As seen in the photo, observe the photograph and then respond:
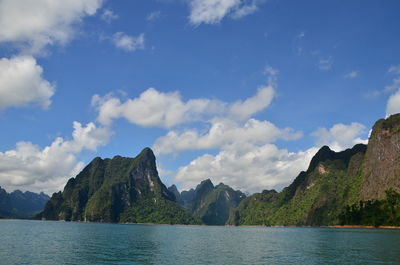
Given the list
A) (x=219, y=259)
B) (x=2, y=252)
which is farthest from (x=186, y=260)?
(x=2, y=252)

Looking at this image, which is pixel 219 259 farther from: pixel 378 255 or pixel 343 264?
pixel 378 255

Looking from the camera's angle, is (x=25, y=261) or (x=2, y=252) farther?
(x=2, y=252)

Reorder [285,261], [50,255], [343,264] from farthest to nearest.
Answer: [50,255] < [285,261] < [343,264]

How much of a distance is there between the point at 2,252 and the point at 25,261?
13516 millimetres

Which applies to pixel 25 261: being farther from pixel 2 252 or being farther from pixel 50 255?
pixel 2 252

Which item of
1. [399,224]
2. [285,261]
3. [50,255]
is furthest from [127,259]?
[399,224]

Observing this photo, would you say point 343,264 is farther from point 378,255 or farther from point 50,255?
point 50,255

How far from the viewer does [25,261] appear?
5312 cm

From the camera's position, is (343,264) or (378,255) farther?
(378,255)

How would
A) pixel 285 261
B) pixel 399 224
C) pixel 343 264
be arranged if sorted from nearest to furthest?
pixel 343 264 < pixel 285 261 < pixel 399 224

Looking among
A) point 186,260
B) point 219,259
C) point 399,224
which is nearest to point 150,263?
point 186,260

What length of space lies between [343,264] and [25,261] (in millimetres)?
48729

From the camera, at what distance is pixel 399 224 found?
192500 millimetres

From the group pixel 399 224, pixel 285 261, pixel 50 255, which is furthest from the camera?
pixel 399 224
